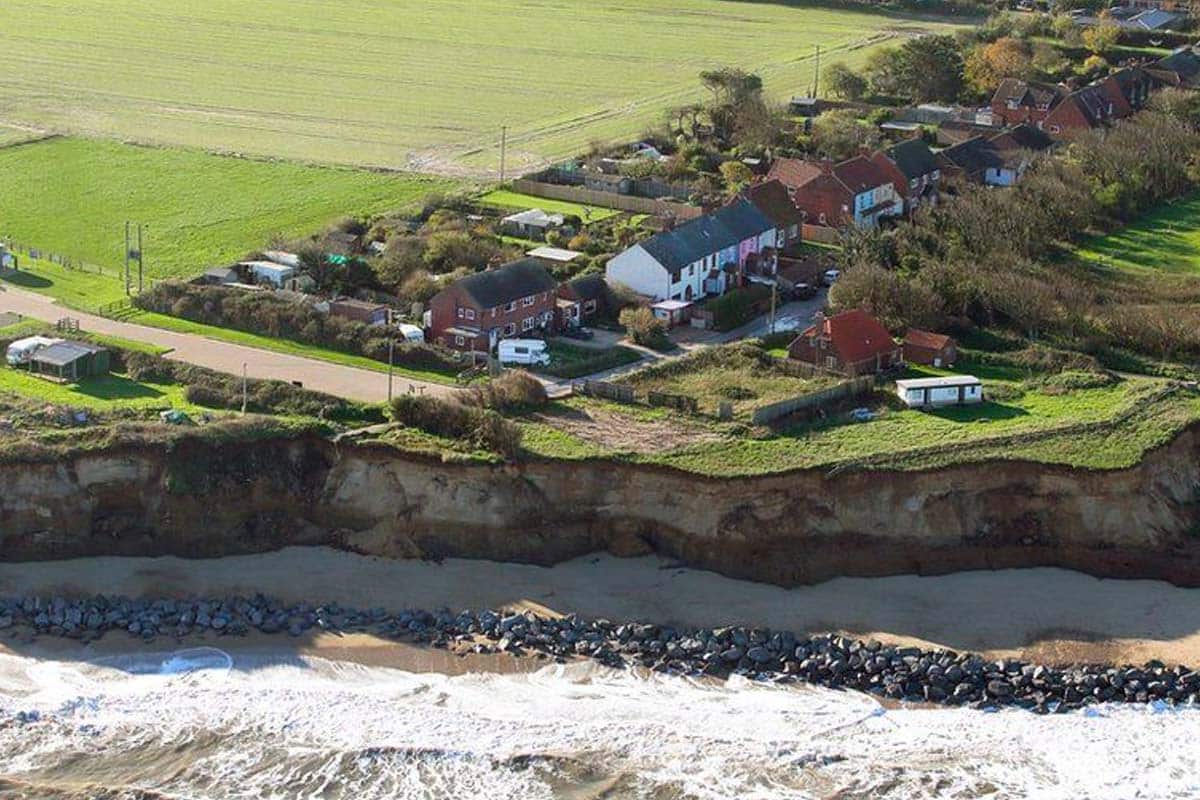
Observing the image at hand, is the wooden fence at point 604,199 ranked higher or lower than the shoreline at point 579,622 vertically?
higher

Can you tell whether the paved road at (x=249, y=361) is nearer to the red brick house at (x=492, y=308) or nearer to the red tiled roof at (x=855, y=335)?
the red brick house at (x=492, y=308)

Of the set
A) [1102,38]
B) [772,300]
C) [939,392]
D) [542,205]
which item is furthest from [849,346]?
[1102,38]

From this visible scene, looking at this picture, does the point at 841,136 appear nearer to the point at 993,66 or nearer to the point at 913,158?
the point at 913,158

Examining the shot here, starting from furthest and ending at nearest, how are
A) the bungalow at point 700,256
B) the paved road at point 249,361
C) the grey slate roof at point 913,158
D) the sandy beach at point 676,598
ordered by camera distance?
the grey slate roof at point 913,158
the bungalow at point 700,256
the paved road at point 249,361
the sandy beach at point 676,598

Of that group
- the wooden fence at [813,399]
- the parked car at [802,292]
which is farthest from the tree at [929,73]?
the wooden fence at [813,399]

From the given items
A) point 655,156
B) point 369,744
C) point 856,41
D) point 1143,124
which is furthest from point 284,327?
point 856,41

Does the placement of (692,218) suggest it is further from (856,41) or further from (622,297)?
(856,41)

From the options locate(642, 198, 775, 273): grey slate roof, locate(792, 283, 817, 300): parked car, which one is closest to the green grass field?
locate(642, 198, 775, 273): grey slate roof
